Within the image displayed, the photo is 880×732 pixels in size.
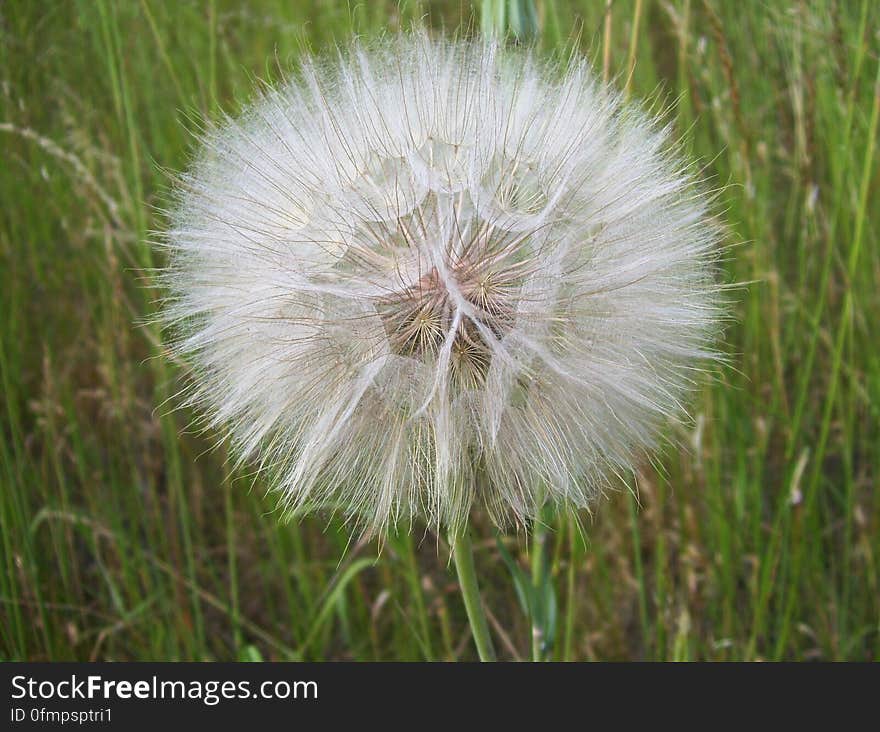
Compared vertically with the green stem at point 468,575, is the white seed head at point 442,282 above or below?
above

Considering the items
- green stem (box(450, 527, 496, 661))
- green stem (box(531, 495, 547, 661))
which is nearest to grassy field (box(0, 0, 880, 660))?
green stem (box(531, 495, 547, 661))

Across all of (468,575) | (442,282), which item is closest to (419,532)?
(468,575)

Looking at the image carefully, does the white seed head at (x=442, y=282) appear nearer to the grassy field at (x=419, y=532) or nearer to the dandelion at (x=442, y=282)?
A: the dandelion at (x=442, y=282)

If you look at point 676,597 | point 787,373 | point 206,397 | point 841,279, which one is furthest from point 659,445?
point 841,279

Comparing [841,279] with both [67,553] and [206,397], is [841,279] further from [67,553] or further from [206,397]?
[67,553]

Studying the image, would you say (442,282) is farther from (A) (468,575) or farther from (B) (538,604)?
(B) (538,604)

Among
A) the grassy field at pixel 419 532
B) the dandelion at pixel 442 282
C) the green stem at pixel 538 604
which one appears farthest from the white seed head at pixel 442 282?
the grassy field at pixel 419 532

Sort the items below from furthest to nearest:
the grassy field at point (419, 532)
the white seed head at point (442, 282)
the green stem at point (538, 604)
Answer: the grassy field at point (419, 532) < the green stem at point (538, 604) < the white seed head at point (442, 282)

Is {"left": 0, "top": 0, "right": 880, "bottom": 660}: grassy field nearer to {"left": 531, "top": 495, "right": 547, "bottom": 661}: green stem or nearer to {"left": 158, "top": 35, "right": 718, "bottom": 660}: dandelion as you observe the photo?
{"left": 531, "top": 495, "right": 547, "bottom": 661}: green stem
